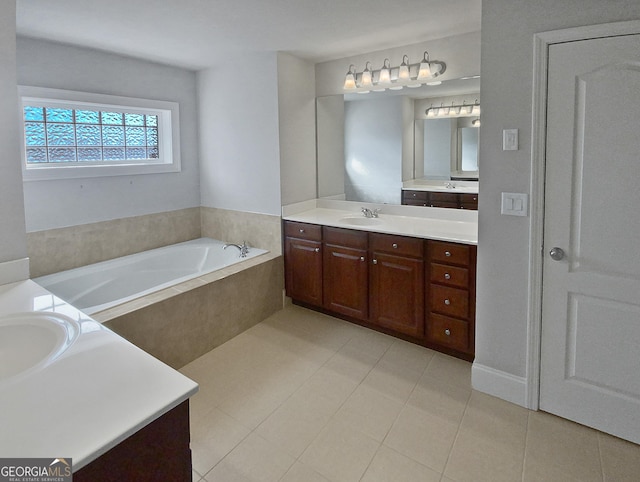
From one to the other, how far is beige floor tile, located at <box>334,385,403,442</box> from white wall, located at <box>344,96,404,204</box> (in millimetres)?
1790

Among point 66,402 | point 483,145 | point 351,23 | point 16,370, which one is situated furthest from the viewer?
point 351,23

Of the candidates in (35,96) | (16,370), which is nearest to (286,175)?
(35,96)

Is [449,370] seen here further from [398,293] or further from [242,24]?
[242,24]

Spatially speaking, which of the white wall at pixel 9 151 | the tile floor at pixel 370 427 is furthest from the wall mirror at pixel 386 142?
the white wall at pixel 9 151

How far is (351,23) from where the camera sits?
2738mm

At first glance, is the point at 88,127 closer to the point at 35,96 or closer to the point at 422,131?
the point at 35,96

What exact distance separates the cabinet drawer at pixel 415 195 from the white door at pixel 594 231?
53.9 inches

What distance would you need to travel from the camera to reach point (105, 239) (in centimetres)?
354

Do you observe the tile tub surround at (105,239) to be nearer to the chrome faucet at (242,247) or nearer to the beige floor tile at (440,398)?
the chrome faucet at (242,247)

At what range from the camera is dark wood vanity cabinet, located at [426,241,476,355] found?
2.63m

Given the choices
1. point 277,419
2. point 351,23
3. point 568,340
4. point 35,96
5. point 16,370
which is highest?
point 351,23

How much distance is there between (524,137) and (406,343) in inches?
66.6

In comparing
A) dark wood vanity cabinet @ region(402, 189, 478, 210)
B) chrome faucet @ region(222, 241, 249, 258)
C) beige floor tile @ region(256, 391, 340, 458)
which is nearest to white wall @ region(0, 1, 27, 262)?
beige floor tile @ region(256, 391, 340, 458)

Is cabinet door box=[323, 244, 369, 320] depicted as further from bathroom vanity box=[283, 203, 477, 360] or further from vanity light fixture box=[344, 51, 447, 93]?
vanity light fixture box=[344, 51, 447, 93]
